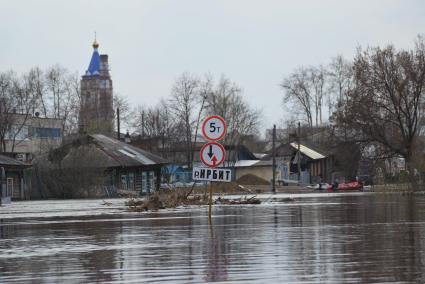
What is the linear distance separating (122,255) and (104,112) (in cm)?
13234

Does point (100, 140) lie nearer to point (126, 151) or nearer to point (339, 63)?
point (126, 151)

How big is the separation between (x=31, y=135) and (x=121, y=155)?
34071mm

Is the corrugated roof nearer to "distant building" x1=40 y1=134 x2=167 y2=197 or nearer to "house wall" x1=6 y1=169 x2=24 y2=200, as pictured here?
"distant building" x1=40 y1=134 x2=167 y2=197

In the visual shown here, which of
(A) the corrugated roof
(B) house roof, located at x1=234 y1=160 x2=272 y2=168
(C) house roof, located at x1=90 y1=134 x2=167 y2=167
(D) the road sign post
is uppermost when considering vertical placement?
(A) the corrugated roof

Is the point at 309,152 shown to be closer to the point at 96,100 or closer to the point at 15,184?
the point at 96,100

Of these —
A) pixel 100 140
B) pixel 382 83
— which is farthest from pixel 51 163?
pixel 382 83

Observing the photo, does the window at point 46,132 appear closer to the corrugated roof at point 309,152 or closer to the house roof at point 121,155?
the house roof at point 121,155

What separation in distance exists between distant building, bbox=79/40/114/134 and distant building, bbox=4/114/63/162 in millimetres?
3983

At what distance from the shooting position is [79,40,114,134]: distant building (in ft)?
408

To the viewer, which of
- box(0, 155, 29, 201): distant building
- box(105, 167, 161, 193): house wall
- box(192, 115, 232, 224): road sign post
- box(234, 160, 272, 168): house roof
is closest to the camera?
box(192, 115, 232, 224): road sign post

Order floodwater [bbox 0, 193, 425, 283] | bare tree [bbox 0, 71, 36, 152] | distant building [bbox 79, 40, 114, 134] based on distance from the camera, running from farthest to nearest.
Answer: distant building [bbox 79, 40, 114, 134], bare tree [bbox 0, 71, 36, 152], floodwater [bbox 0, 193, 425, 283]

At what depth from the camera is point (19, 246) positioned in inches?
559

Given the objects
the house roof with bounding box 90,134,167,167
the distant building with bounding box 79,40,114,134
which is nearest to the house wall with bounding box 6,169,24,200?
the house roof with bounding box 90,134,167,167

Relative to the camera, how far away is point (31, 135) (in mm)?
107438
